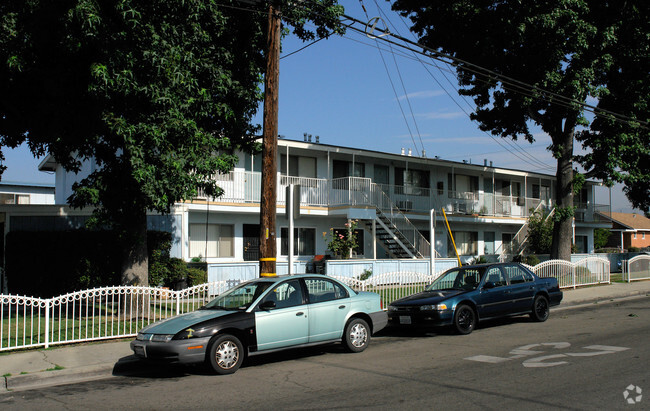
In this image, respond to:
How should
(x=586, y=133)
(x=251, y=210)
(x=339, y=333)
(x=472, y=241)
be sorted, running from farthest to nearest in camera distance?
(x=472, y=241) → (x=586, y=133) → (x=251, y=210) → (x=339, y=333)

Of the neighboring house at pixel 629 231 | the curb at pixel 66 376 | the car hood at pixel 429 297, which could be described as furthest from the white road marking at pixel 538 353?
the neighboring house at pixel 629 231


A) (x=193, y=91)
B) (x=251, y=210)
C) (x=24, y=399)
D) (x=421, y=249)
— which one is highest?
(x=193, y=91)

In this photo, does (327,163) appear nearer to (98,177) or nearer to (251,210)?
(251,210)

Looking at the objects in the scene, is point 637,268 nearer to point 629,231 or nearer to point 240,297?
point 240,297

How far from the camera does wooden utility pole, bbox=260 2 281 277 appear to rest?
11.8 meters

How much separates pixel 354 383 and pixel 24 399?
14.6ft

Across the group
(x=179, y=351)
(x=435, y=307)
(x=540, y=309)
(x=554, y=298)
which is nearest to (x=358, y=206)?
(x=554, y=298)

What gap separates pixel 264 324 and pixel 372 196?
57.9 ft

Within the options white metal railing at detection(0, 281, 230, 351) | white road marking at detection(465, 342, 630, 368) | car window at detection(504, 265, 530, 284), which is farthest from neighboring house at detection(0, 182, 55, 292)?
white road marking at detection(465, 342, 630, 368)

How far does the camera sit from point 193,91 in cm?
1249

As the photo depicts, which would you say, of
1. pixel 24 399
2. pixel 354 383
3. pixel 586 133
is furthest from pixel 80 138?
pixel 586 133

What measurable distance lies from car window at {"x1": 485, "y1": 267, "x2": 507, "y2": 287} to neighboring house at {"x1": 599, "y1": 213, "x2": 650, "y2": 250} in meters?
49.9

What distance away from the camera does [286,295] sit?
969cm

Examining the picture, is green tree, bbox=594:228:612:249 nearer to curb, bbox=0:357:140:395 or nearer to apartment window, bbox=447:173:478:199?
apartment window, bbox=447:173:478:199
